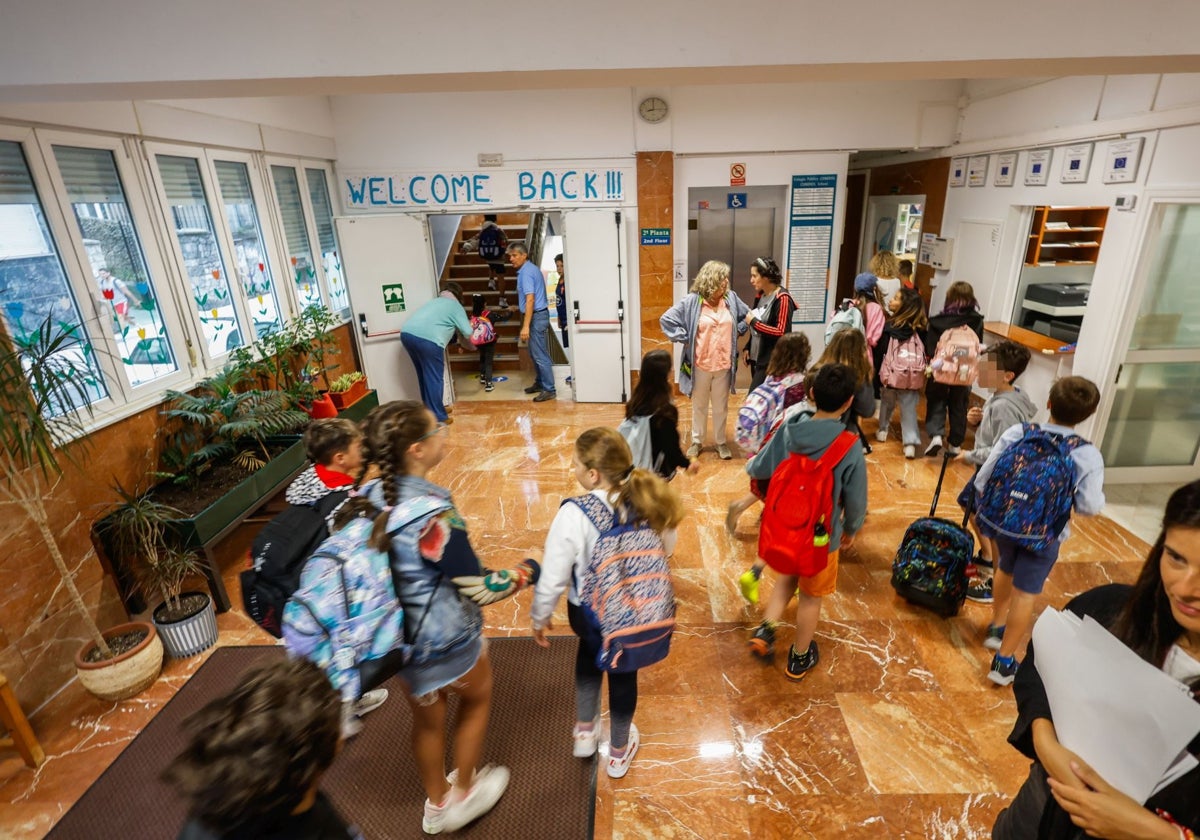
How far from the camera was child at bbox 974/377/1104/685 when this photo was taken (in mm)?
2416

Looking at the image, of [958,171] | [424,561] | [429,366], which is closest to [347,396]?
[429,366]

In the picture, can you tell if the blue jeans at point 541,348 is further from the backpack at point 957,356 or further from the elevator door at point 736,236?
the backpack at point 957,356

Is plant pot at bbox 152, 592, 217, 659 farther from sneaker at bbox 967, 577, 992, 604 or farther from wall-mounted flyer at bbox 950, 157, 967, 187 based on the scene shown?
wall-mounted flyer at bbox 950, 157, 967, 187

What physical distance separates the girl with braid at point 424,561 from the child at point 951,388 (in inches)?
167

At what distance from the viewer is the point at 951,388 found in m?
4.97

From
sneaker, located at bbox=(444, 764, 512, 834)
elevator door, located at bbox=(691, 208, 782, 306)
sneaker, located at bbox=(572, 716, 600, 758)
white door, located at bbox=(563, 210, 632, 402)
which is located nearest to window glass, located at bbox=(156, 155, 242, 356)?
white door, located at bbox=(563, 210, 632, 402)

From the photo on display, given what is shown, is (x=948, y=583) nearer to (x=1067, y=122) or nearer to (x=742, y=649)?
(x=742, y=649)

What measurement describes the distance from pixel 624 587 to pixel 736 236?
6007 mm

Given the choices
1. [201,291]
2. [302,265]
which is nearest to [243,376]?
[201,291]

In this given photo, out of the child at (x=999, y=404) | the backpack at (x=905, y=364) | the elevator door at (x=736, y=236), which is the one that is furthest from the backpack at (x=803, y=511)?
the elevator door at (x=736, y=236)

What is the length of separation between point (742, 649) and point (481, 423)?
404 cm

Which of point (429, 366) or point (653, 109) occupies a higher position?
point (653, 109)

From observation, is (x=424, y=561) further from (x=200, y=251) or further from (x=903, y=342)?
(x=903, y=342)

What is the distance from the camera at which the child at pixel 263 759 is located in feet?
3.20
